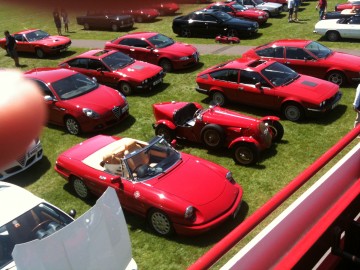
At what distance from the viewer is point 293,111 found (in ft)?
34.0

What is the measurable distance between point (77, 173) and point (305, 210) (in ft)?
15.7

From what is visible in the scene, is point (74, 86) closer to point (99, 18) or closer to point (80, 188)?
point (80, 188)

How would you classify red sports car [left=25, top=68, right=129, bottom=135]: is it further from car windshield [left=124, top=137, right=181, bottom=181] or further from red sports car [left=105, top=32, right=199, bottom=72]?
red sports car [left=105, top=32, right=199, bottom=72]

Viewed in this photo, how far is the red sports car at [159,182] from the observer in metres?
6.34

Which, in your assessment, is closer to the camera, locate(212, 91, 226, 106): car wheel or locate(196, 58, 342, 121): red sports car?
locate(196, 58, 342, 121): red sports car

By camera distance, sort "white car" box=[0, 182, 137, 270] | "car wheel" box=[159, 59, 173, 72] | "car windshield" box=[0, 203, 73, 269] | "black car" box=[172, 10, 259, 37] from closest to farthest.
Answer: "white car" box=[0, 182, 137, 270] → "car windshield" box=[0, 203, 73, 269] → "car wheel" box=[159, 59, 173, 72] → "black car" box=[172, 10, 259, 37]

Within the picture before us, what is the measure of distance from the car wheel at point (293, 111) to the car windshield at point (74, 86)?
16.8ft

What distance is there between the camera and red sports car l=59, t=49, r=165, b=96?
13.0m

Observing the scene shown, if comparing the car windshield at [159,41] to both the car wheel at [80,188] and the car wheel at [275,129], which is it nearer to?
the car wheel at [275,129]

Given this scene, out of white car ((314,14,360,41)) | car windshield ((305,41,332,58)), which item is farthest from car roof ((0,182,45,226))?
white car ((314,14,360,41))

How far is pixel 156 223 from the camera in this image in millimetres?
6578

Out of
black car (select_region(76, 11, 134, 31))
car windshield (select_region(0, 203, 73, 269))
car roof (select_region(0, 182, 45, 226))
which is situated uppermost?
black car (select_region(76, 11, 134, 31))

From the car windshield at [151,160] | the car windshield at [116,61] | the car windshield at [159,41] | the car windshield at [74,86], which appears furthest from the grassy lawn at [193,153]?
the car windshield at [159,41]

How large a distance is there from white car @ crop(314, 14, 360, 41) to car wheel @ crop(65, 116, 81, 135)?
11.8 meters
